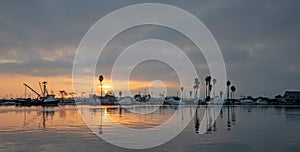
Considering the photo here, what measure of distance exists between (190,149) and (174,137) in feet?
21.0

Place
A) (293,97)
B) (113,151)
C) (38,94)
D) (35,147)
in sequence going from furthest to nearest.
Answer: (38,94) → (293,97) → (35,147) → (113,151)

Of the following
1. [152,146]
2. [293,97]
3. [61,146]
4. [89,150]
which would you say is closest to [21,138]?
[61,146]

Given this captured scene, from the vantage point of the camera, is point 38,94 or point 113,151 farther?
point 38,94

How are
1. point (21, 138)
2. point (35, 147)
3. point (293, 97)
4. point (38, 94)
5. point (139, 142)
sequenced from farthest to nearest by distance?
point (38, 94)
point (293, 97)
point (21, 138)
point (139, 142)
point (35, 147)

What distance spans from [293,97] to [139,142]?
→ 173 metres

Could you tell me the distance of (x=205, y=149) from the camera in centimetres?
2244

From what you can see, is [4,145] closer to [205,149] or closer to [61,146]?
[61,146]

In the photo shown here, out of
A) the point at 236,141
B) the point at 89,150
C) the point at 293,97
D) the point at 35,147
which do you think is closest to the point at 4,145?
the point at 35,147

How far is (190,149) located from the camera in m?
22.4

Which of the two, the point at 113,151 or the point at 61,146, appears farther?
the point at 61,146

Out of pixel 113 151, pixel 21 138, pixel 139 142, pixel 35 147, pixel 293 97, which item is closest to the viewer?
pixel 113 151

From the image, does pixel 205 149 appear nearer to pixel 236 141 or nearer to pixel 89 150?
pixel 236 141

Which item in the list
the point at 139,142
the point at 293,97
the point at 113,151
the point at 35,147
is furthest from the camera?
the point at 293,97

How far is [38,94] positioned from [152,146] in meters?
183
